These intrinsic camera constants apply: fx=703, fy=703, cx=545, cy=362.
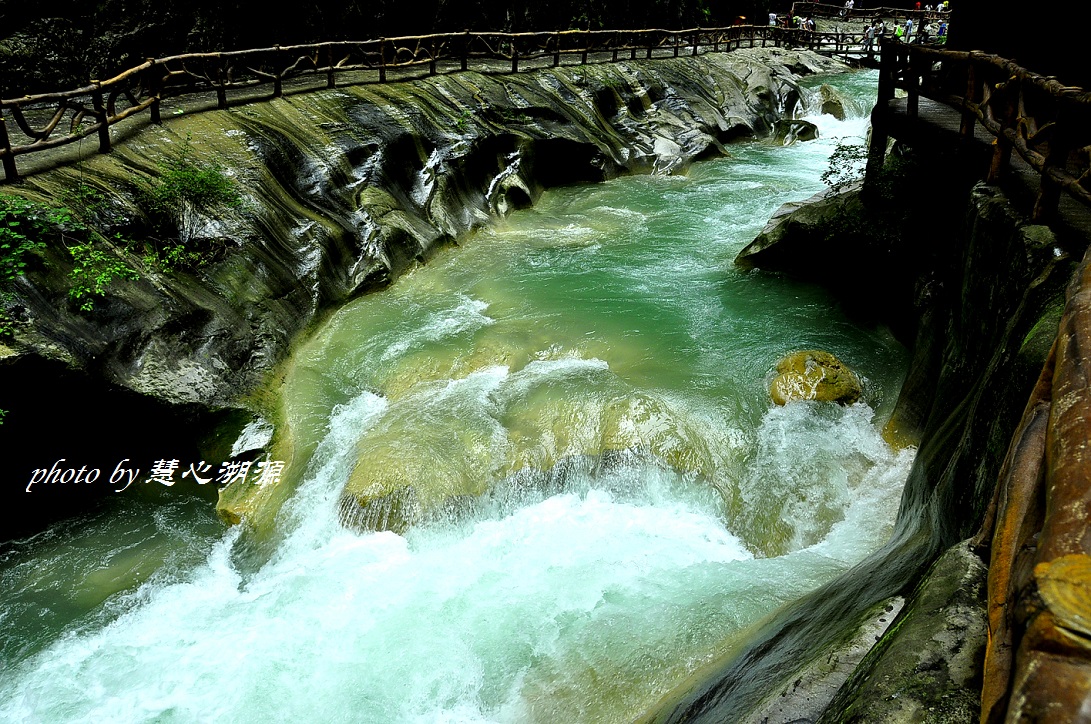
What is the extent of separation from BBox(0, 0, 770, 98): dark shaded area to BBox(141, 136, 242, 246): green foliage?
6797 mm

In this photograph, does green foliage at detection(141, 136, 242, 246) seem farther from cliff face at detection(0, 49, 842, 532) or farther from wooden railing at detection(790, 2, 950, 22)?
wooden railing at detection(790, 2, 950, 22)

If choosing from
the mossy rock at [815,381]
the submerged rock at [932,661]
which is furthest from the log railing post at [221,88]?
the submerged rock at [932,661]

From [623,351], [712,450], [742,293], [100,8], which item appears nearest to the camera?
[712,450]

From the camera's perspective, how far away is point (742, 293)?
10969 millimetres

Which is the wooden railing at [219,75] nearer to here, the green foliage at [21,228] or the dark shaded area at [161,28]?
the dark shaded area at [161,28]

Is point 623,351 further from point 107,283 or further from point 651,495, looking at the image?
point 107,283

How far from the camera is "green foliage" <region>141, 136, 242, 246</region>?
347 inches

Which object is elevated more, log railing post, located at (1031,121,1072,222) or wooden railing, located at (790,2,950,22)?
wooden railing, located at (790,2,950,22)

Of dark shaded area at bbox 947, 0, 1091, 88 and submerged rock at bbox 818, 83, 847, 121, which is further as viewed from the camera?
submerged rock at bbox 818, 83, 847, 121

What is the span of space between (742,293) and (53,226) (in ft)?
29.6

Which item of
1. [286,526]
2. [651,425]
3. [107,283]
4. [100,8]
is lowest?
[286,526]

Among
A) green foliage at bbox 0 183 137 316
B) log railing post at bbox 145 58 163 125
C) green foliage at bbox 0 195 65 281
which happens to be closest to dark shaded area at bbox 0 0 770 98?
log railing post at bbox 145 58 163 125

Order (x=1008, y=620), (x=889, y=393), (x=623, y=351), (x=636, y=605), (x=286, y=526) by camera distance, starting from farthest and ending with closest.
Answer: (x=623, y=351), (x=889, y=393), (x=286, y=526), (x=636, y=605), (x=1008, y=620)

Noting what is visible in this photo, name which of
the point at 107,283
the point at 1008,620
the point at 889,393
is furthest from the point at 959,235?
the point at 107,283
